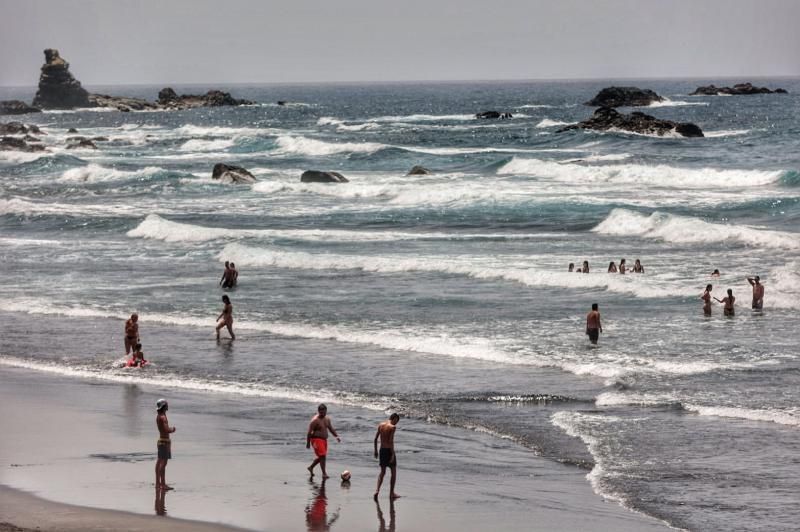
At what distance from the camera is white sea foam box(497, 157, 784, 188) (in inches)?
2247

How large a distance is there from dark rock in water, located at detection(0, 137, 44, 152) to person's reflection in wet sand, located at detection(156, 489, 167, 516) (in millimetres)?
69915

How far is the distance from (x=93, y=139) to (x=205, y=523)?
83130 millimetres

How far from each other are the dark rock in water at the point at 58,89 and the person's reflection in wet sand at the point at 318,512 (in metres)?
144

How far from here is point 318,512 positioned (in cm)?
1499

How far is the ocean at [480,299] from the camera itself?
62.0 feet

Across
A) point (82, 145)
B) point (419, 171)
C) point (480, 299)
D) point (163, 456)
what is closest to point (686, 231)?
point (480, 299)

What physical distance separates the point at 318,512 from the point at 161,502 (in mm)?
1957

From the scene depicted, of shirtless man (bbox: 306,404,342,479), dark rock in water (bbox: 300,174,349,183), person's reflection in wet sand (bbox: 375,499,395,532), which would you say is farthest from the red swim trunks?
dark rock in water (bbox: 300,174,349,183)

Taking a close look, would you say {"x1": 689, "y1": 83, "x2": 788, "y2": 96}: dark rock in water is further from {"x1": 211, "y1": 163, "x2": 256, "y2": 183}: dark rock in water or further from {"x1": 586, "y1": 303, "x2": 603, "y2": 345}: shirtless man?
{"x1": 586, "y1": 303, "x2": 603, "y2": 345}: shirtless man

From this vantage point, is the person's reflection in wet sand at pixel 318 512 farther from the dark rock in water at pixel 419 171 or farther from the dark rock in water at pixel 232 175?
the dark rock in water at pixel 419 171

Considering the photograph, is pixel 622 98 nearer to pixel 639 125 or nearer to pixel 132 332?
pixel 639 125

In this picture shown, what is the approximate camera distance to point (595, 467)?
17.0 meters

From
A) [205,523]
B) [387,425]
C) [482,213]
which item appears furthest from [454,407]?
[482,213]

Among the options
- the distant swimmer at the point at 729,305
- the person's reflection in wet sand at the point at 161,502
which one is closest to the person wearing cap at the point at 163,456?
the person's reflection in wet sand at the point at 161,502
